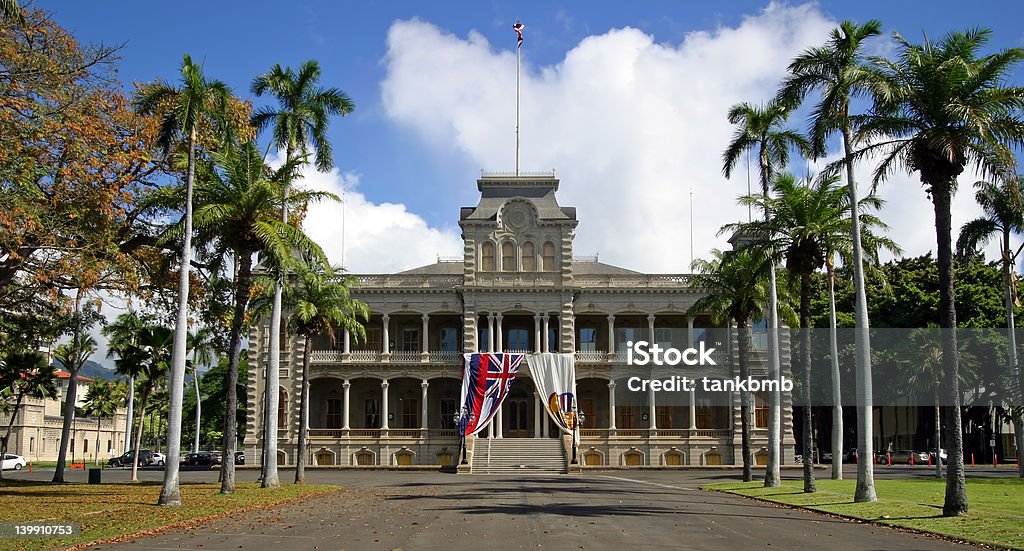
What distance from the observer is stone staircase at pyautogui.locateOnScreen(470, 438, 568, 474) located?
170 ft

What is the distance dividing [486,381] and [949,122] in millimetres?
35974

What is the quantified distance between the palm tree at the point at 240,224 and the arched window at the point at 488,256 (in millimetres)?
28470

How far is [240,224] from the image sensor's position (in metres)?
29.2

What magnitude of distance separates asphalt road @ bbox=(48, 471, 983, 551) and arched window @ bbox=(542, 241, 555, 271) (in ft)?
94.0

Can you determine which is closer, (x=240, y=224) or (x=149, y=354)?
(x=240, y=224)

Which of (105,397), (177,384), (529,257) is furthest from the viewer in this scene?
(105,397)

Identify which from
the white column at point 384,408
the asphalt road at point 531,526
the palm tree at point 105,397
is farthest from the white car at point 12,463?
the asphalt road at point 531,526

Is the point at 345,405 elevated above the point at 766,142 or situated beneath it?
situated beneath

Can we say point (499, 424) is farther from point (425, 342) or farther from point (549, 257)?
point (549, 257)

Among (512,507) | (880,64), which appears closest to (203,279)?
(512,507)

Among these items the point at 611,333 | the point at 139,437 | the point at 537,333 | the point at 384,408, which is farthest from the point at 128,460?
the point at 611,333

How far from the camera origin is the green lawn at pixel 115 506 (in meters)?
18.1

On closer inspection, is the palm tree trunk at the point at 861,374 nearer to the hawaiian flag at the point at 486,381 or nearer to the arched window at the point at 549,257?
the hawaiian flag at the point at 486,381

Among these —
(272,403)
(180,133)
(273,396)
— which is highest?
(180,133)
